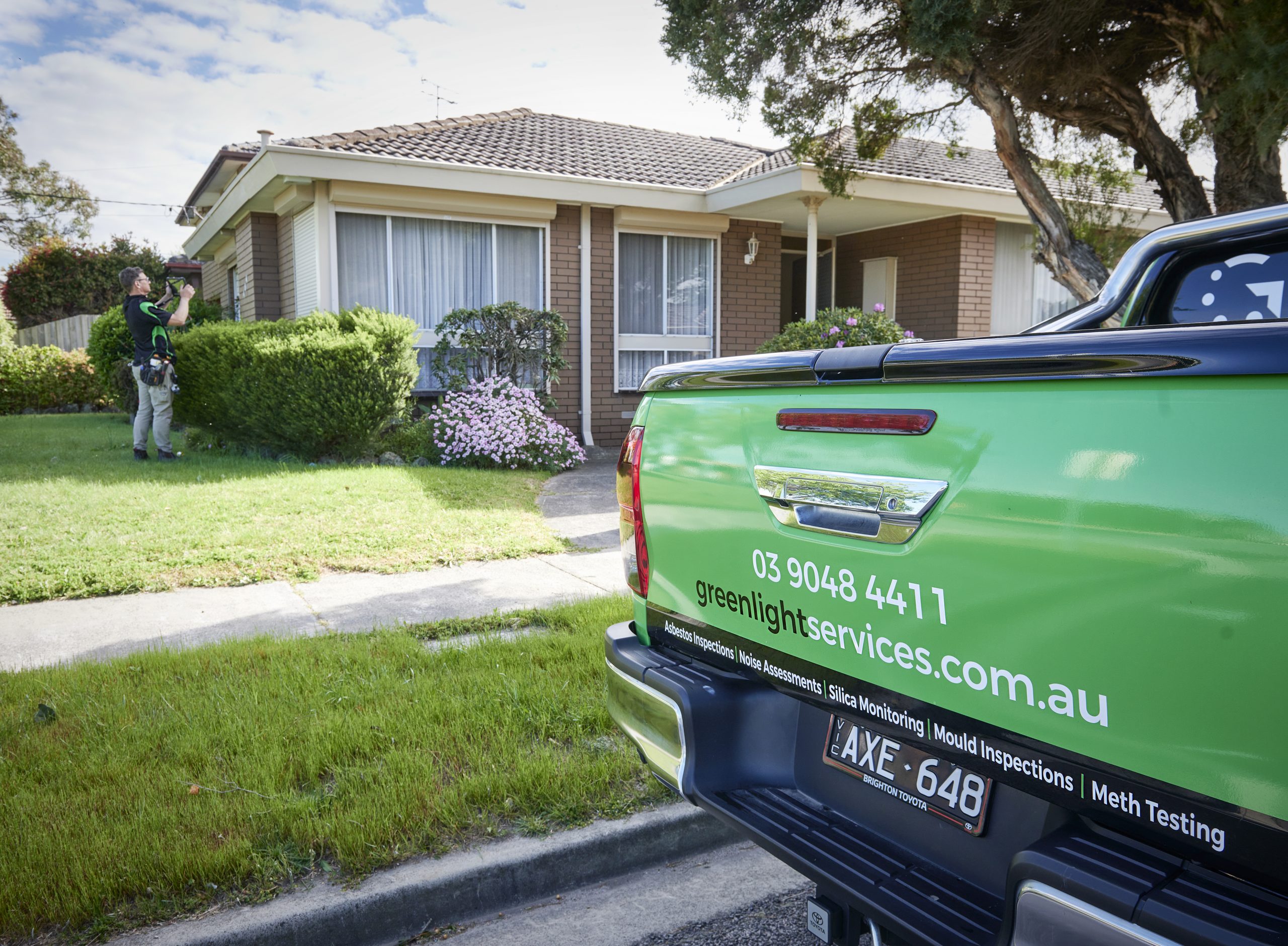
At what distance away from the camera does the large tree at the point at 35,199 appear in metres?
40.4

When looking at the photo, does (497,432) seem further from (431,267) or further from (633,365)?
(633,365)

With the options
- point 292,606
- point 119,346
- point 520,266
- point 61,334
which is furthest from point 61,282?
point 292,606

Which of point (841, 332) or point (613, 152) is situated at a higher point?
point (613, 152)

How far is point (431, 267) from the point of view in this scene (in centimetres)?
1304

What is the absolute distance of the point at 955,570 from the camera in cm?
164

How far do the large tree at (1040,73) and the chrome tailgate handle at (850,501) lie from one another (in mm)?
6119

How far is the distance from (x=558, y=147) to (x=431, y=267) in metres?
3.13

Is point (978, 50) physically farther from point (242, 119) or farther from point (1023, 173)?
point (242, 119)

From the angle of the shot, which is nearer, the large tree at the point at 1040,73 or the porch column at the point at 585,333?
the large tree at the point at 1040,73

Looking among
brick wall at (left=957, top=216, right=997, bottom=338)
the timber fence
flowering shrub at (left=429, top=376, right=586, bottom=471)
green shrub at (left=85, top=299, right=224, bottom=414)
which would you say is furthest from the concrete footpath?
the timber fence

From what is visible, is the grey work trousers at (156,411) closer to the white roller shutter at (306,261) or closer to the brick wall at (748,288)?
the white roller shutter at (306,261)

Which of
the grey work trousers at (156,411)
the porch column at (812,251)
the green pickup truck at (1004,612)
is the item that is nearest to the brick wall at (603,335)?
the porch column at (812,251)

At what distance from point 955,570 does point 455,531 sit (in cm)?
626

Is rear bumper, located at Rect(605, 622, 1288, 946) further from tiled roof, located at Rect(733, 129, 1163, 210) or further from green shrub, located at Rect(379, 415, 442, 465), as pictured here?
tiled roof, located at Rect(733, 129, 1163, 210)
